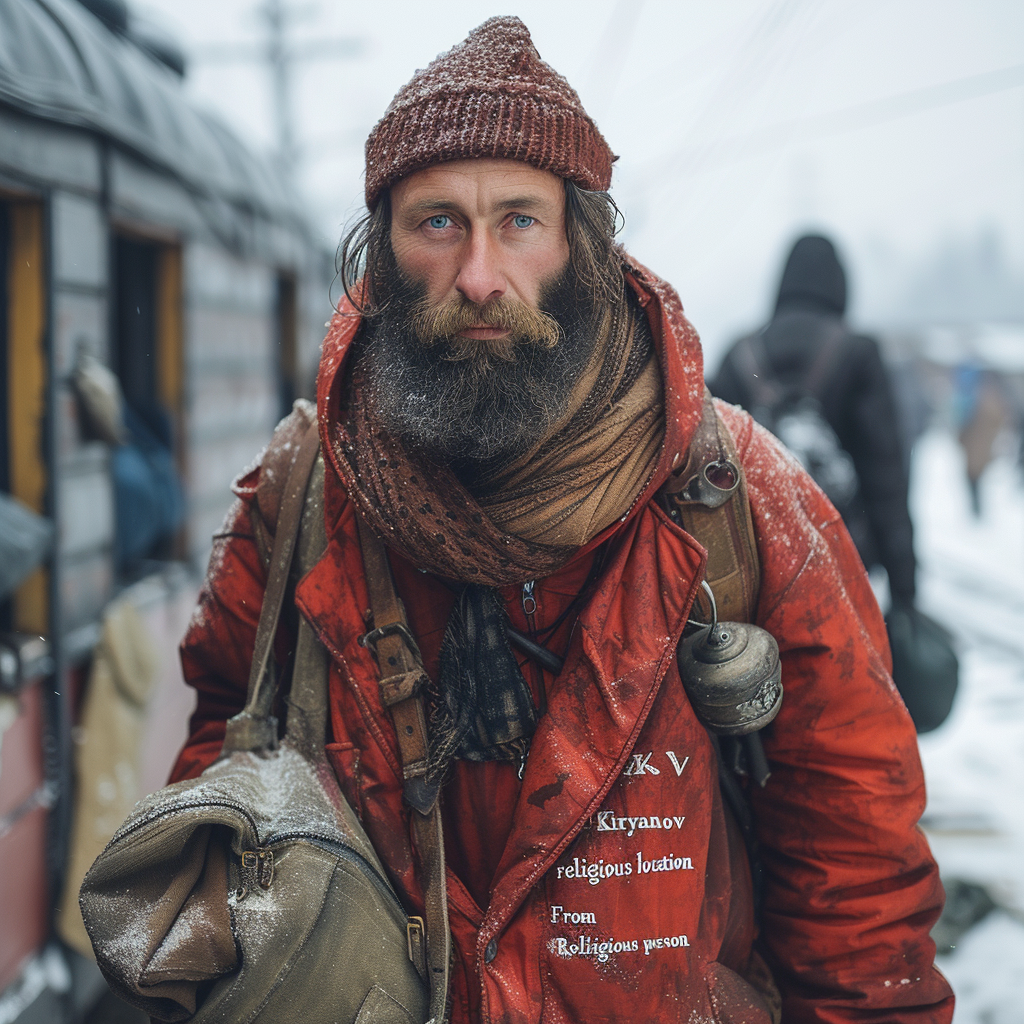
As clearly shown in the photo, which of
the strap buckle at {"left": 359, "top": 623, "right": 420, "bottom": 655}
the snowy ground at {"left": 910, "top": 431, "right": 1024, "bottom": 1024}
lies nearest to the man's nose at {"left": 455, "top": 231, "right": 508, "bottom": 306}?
the strap buckle at {"left": 359, "top": 623, "right": 420, "bottom": 655}

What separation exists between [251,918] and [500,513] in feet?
2.13

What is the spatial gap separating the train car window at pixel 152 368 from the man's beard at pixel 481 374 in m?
3.06

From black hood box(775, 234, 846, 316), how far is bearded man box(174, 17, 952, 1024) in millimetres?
2294

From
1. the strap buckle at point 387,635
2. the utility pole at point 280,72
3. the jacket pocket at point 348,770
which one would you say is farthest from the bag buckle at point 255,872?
the utility pole at point 280,72

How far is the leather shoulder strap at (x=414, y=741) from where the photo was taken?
135cm

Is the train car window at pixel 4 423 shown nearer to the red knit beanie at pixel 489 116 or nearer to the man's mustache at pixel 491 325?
the red knit beanie at pixel 489 116

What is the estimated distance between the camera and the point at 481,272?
4.91 ft

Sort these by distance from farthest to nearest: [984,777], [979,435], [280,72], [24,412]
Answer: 1. [280,72]
2. [979,435]
3. [984,777]
4. [24,412]

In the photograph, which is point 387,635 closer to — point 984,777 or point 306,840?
point 306,840

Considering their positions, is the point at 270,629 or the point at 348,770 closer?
the point at 348,770

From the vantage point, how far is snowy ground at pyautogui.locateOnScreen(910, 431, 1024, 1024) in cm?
307

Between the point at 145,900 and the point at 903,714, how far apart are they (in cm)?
116

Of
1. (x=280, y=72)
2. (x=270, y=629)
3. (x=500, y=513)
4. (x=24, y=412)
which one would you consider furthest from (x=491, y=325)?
(x=280, y=72)

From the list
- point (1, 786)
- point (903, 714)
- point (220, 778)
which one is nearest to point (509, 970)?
point (220, 778)
